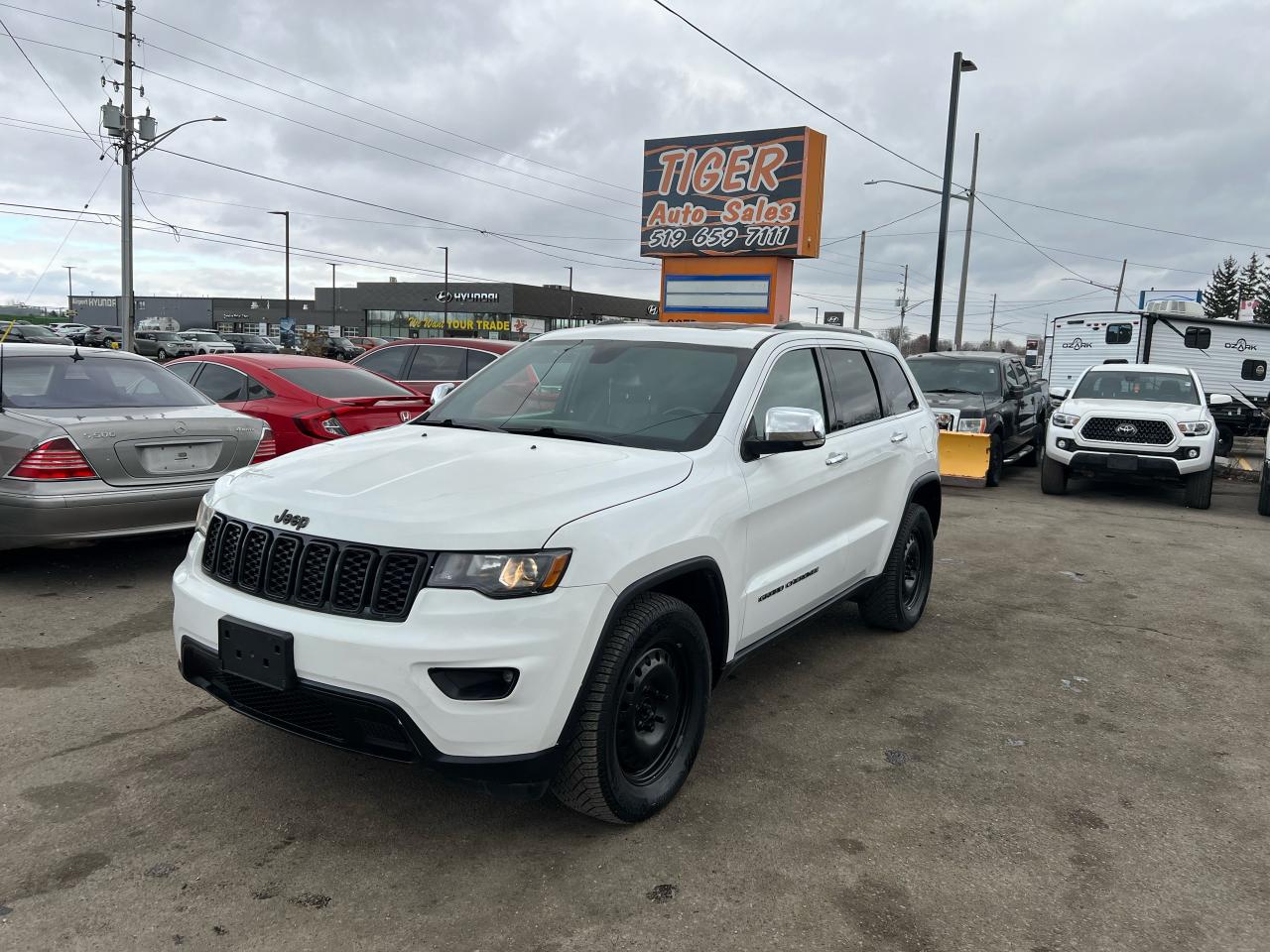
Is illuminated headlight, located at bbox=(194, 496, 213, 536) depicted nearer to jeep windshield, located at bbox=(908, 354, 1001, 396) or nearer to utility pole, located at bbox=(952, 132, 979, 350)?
jeep windshield, located at bbox=(908, 354, 1001, 396)

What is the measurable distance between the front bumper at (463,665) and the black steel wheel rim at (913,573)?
10.6ft

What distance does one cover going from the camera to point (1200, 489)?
1074cm

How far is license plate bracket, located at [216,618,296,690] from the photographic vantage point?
110 inches

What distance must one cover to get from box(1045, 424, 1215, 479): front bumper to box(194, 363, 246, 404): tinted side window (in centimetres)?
933

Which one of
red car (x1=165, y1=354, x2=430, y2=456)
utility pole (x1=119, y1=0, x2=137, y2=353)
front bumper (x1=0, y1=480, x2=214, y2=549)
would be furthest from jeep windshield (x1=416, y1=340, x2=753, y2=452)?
utility pole (x1=119, y1=0, x2=137, y2=353)

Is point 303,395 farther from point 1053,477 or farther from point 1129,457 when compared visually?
point 1129,457

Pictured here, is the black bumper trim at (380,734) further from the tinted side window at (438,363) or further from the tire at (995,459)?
the tire at (995,459)

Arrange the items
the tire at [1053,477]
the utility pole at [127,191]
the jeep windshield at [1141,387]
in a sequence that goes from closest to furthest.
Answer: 1. the tire at [1053,477]
2. the jeep windshield at [1141,387]
3. the utility pole at [127,191]

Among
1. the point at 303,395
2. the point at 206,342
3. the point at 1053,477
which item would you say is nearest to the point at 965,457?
the point at 1053,477

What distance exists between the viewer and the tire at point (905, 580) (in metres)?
5.25

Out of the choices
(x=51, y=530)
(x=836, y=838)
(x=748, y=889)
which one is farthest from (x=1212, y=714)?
(x=51, y=530)

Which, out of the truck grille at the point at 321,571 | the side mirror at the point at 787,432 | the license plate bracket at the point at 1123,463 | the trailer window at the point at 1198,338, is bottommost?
the license plate bracket at the point at 1123,463

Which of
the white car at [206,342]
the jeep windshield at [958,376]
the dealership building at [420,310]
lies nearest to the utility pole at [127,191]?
the white car at [206,342]

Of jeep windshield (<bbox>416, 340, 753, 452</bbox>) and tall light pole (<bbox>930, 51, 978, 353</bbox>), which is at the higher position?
tall light pole (<bbox>930, 51, 978, 353</bbox>)
